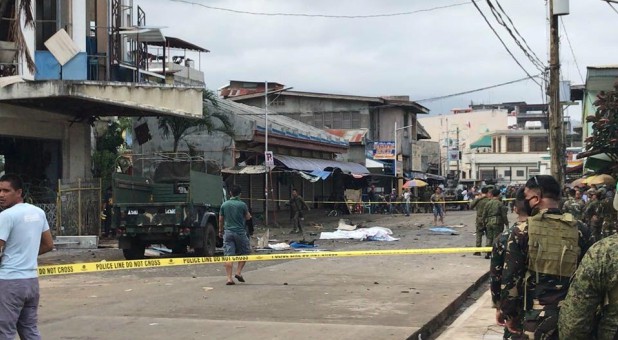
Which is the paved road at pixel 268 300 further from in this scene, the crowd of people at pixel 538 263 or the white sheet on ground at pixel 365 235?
the white sheet on ground at pixel 365 235

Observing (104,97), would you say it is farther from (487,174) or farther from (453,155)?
(487,174)

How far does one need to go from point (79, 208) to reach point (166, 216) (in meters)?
6.55

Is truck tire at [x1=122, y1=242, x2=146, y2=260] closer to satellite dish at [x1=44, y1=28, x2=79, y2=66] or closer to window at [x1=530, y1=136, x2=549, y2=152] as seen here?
satellite dish at [x1=44, y1=28, x2=79, y2=66]

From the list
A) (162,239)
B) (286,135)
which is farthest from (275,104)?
(162,239)

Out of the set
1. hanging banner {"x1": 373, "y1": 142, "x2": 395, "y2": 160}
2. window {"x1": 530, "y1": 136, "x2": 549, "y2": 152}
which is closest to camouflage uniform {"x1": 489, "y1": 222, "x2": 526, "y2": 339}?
hanging banner {"x1": 373, "y1": 142, "x2": 395, "y2": 160}

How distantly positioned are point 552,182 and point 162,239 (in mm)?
13244

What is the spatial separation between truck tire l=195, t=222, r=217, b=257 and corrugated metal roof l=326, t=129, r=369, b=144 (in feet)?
101

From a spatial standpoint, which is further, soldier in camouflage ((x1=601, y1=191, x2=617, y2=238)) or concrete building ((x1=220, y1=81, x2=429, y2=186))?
concrete building ((x1=220, y1=81, x2=429, y2=186))

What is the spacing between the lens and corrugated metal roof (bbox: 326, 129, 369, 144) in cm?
4834

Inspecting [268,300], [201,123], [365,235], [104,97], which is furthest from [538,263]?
[201,123]

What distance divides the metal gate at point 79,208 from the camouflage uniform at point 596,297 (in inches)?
784

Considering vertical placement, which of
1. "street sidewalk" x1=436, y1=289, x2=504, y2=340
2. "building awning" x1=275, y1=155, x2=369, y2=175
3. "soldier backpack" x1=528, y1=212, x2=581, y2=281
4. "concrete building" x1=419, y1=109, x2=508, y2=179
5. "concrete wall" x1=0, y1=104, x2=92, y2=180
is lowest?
"street sidewalk" x1=436, y1=289, x2=504, y2=340

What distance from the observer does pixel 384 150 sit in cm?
5041

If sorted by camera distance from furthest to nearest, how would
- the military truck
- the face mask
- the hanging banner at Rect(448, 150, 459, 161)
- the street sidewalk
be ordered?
the hanging banner at Rect(448, 150, 459, 161)
the military truck
the street sidewalk
the face mask
